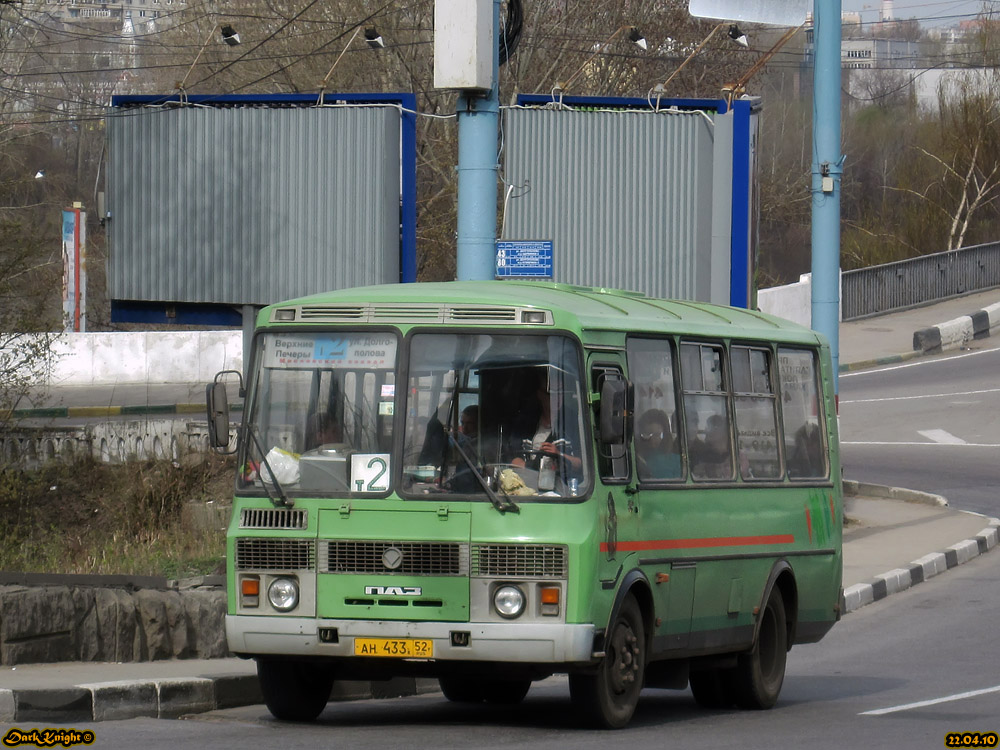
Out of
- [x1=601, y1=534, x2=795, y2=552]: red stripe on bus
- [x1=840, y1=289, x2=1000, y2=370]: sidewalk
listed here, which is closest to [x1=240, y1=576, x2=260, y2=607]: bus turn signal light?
[x1=601, y1=534, x2=795, y2=552]: red stripe on bus

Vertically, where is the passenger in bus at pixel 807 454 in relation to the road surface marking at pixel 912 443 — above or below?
above

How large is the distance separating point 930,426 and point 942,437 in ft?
3.28

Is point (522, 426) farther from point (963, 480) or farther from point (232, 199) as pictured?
point (963, 480)

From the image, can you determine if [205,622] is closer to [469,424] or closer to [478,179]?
[469,424]

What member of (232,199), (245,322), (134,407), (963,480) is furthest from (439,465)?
(134,407)

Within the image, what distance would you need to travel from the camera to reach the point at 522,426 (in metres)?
8.07

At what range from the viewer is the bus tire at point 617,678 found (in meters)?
8.12

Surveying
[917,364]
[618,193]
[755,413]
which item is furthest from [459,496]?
[917,364]

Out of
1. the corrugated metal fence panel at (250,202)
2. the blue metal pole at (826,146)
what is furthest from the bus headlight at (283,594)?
the corrugated metal fence panel at (250,202)

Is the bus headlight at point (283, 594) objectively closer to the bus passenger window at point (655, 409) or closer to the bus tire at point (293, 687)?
the bus tire at point (293, 687)

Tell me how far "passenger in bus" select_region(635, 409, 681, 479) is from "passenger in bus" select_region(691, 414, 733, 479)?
0.25m

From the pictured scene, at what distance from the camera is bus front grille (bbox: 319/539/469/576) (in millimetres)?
7898

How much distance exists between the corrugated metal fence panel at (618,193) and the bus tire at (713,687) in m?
10.7

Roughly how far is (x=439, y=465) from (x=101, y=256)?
36.6m
